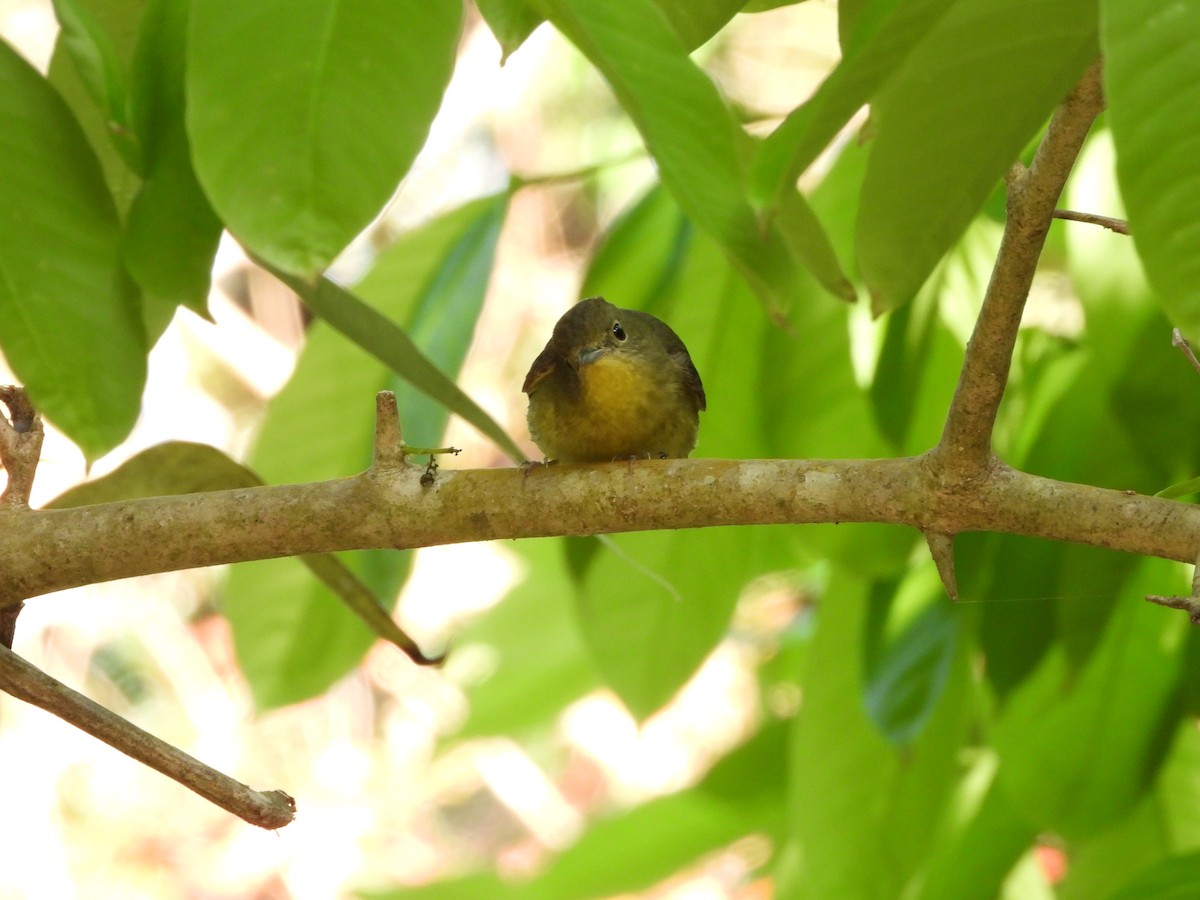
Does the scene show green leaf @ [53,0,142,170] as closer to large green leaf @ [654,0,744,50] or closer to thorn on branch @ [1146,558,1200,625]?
large green leaf @ [654,0,744,50]

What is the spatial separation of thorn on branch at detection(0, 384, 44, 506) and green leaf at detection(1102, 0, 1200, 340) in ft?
4.14

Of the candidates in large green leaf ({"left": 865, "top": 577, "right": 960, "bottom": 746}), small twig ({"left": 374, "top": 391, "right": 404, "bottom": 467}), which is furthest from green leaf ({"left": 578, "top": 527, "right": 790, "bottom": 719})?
small twig ({"left": 374, "top": 391, "right": 404, "bottom": 467})

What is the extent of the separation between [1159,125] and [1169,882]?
1209 mm

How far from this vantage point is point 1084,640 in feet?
7.00

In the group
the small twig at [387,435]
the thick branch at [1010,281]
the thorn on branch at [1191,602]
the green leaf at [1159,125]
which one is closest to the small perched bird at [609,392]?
the small twig at [387,435]

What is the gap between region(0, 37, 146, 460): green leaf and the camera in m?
1.61

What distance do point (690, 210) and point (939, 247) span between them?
A: 270mm

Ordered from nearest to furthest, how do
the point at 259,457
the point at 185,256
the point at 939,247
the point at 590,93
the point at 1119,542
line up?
the point at 1119,542 → the point at 939,247 → the point at 185,256 → the point at 259,457 → the point at 590,93

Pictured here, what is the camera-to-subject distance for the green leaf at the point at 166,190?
1641 mm

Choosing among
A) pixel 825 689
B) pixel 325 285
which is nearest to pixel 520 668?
pixel 825 689

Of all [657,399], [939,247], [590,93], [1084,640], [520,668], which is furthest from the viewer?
[590,93]

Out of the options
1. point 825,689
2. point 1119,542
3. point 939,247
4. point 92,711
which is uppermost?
point 825,689

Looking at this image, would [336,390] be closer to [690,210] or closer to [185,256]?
[185,256]

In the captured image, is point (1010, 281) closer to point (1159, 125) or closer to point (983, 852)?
point (1159, 125)
